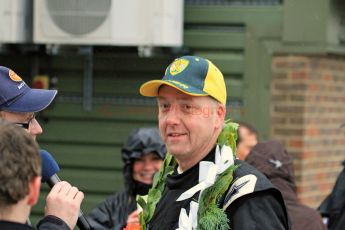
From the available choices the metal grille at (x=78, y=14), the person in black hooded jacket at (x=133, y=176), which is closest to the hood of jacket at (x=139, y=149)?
the person in black hooded jacket at (x=133, y=176)

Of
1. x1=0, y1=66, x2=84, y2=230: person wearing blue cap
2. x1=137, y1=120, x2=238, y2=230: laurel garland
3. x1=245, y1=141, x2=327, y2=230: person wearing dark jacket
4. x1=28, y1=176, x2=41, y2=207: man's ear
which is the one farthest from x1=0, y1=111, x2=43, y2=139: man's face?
x1=245, y1=141, x2=327, y2=230: person wearing dark jacket

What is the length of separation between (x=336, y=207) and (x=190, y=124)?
8.64 feet

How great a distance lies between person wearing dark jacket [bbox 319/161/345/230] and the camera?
5.69 metres

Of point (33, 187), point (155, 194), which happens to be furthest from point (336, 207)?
point (33, 187)

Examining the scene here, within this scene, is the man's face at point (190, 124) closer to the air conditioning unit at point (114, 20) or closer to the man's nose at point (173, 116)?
the man's nose at point (173, 116)

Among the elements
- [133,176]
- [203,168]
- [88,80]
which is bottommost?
[133,176]

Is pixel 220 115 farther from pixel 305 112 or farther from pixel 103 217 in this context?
pixel 305 112

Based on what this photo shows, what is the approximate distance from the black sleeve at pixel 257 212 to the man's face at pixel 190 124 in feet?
1.11

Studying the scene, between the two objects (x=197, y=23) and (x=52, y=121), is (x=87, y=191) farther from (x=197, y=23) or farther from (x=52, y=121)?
(x=197, y=23)

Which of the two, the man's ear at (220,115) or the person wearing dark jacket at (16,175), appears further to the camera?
the man's ear at (220,115)

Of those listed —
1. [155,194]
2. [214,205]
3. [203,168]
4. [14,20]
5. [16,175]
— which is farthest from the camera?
[14,20]

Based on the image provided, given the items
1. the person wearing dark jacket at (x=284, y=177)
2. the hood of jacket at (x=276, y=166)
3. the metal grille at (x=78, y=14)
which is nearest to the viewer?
the person wearing dark jacket at (x=284, y=177)

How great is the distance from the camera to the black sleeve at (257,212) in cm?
316

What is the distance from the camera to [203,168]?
3412 mm
